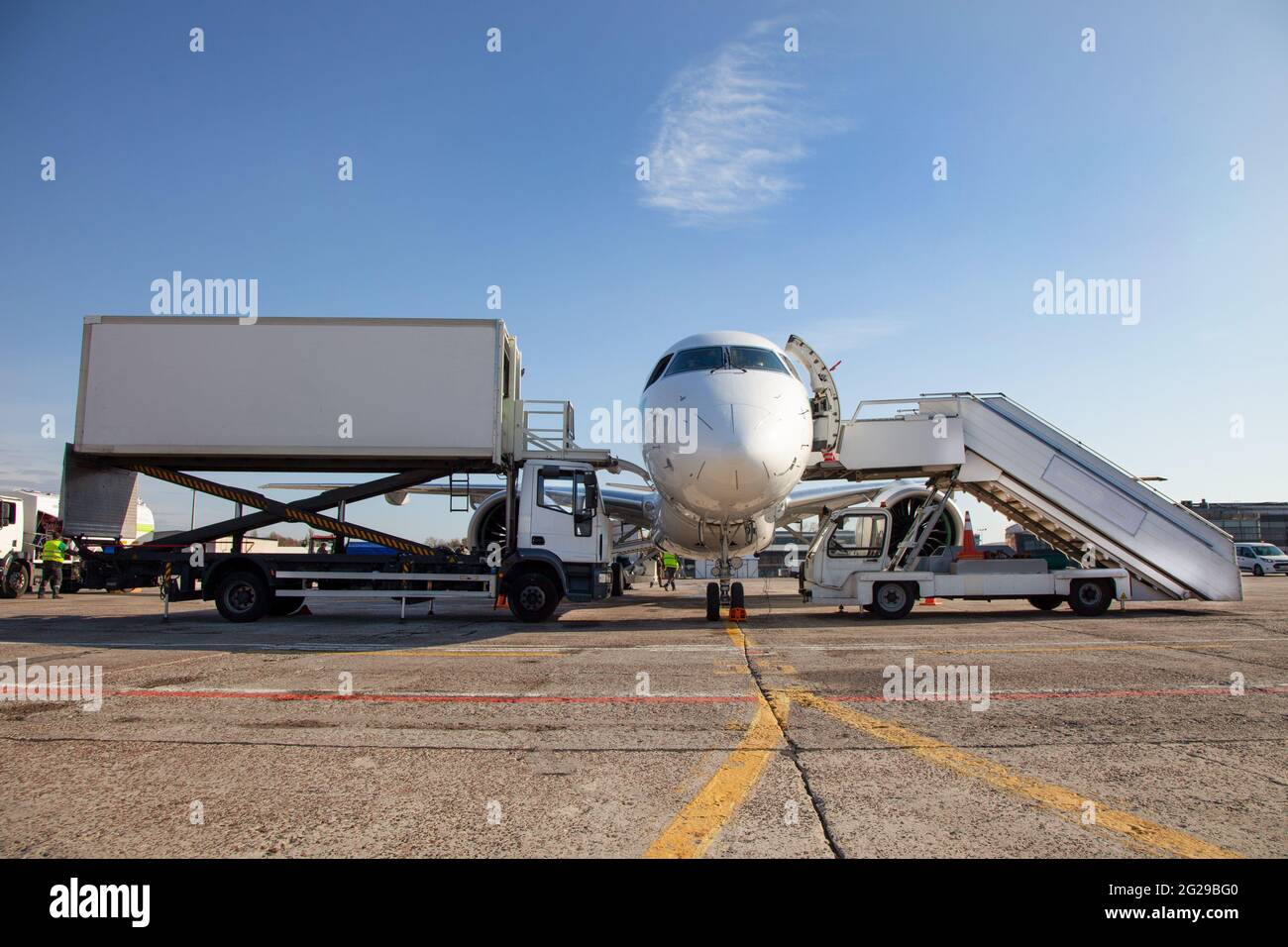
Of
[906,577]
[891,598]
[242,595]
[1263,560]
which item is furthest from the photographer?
[1263,560]

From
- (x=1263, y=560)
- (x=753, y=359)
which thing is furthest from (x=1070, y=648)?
(x=1263, y=560)

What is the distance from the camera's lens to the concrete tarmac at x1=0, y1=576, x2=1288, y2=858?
2869 millimetres

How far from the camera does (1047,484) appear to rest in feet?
49.6

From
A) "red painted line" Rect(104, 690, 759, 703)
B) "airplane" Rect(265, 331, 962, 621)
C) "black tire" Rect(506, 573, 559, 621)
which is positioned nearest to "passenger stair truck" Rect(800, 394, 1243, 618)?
"airplane" Rect(265, 331, 962, 621)

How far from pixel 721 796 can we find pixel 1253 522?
229ft

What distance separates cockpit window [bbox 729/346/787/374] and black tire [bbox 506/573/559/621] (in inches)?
205

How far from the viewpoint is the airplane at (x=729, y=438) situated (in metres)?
9.98

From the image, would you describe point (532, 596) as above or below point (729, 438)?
below

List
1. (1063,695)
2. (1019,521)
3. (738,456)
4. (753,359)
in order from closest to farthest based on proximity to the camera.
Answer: (1063,695), (738,456), (753,359), (1019,521)

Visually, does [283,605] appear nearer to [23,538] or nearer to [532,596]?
[532,596]

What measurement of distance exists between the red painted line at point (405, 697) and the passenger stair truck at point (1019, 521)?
919 cm

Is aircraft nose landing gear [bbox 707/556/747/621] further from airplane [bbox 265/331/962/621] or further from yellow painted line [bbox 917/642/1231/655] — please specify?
yellow painted line [bbox 917/642/1231/655]

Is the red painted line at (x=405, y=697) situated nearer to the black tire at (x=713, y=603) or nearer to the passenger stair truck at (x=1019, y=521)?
the black tire at (x=713, y=603)
